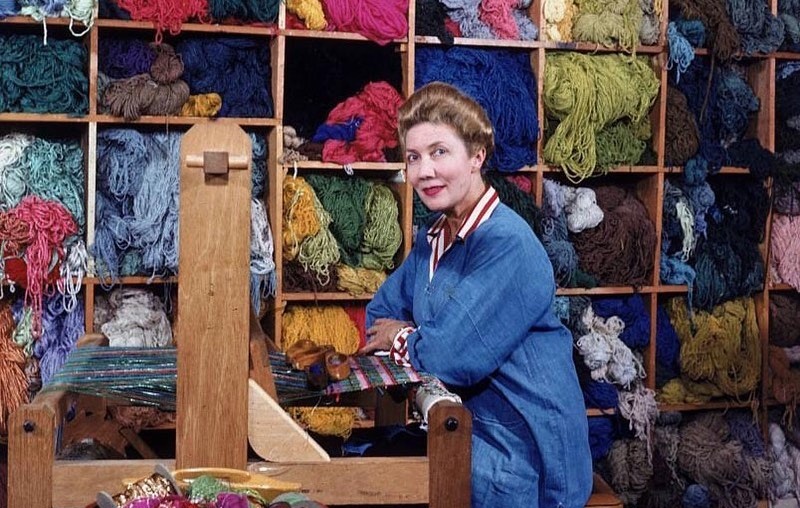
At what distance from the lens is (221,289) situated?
62.4 inches

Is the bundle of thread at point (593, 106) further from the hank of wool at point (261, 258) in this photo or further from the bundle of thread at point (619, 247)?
the hank of wool at point (261, 258)

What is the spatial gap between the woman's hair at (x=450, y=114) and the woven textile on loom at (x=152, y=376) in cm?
51

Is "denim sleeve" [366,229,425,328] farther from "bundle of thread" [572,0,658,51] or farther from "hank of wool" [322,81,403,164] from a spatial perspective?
"bundle of thread" [572,0,658,51]

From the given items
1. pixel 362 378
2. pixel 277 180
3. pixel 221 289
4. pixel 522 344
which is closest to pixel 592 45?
pixel 277 180

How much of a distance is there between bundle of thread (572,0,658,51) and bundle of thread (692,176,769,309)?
0.68 meters

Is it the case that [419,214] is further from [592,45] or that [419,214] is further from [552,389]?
[552,389]

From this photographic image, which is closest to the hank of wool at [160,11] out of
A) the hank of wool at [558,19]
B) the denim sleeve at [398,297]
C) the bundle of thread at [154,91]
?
the bundle of thread at [154,91]

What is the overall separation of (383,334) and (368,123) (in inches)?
57.9

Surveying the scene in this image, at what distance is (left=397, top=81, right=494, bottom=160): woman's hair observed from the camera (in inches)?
88.7

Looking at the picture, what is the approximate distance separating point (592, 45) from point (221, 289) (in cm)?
252

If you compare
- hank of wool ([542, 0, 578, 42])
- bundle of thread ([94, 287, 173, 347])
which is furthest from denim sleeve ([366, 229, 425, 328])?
hank of wool ([542, 0, 578, 42])

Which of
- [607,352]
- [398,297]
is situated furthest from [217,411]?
[607,352]

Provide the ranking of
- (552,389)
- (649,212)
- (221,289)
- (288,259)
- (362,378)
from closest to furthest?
1. (221,289)
2. (362,378)
3. (552,389)
4. (288,259)
5. (649,212)

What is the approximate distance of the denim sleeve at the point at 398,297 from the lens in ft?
8.39
